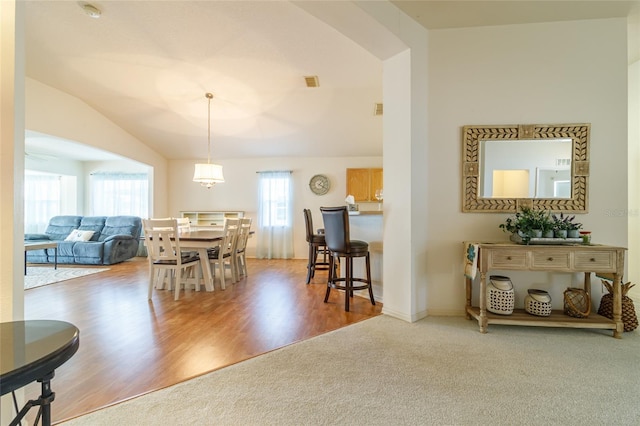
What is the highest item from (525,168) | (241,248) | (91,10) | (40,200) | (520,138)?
(91,10)

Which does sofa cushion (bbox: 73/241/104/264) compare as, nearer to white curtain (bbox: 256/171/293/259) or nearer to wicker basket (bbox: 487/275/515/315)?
white curtain (bbox: 256/171/293/259)

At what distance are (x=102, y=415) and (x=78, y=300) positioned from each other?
2.55 metres

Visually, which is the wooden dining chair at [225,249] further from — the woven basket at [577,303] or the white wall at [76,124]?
the woven basket at [577,303]

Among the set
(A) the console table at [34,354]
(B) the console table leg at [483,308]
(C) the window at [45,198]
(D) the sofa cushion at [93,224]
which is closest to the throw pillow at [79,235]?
(D) the sofa cushion at [93,224]

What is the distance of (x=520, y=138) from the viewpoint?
255cm

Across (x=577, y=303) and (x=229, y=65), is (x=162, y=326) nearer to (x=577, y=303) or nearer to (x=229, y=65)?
(x=229, y=65)

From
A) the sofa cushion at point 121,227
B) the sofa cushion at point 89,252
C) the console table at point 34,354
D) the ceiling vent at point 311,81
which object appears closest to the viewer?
the console table at point 34,354

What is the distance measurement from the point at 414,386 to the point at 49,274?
18.4 ft

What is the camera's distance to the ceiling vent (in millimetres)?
3931

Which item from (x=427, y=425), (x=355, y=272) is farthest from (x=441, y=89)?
(x=427, y=425)

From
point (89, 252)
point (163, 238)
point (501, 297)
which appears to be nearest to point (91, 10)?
point (163, 238)

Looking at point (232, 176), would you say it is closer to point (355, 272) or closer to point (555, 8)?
point (355, 272)

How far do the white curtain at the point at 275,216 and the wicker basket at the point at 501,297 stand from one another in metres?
4.43

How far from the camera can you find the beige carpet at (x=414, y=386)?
1303mm
